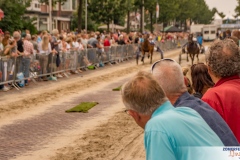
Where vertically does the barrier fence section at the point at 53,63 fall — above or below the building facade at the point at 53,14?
below

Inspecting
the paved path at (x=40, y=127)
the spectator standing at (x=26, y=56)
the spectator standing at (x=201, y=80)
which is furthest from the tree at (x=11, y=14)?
the spectator standing at (x=201, y=80)

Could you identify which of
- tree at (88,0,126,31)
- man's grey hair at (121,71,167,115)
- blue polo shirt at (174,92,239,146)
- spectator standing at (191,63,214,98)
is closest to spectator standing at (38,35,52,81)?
spectator standing at (191,63,214,98)

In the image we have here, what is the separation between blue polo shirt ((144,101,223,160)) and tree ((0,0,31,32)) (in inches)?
1396

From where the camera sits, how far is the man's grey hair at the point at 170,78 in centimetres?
412

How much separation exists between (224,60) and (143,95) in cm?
152

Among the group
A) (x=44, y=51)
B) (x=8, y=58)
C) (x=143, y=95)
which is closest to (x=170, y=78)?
(x=143, y=95)

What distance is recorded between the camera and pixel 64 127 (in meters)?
12.6

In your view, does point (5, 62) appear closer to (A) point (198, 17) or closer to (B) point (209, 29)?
(B) point (209, 29)

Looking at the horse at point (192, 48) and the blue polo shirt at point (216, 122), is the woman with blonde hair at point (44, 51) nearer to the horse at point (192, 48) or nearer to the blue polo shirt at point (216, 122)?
the horse at point (192, 48)

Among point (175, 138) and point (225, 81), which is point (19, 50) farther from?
point (175, 138)

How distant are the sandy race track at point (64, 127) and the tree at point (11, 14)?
59.8 feet

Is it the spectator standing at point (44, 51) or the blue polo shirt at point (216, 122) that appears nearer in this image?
the blue polo shirt at point (216, 122)

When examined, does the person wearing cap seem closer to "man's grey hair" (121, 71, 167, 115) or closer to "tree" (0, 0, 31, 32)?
"man's grey hair" (121, 71, 167, 115)

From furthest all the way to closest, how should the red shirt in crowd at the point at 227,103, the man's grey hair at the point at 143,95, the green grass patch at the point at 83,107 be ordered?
1. the green grass patch at the point at 83,107
2. the red shirt in crowd at the point at 227,103
3. the man's grey hair at the point at 143,95
